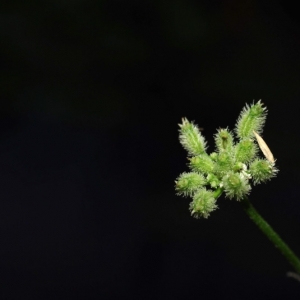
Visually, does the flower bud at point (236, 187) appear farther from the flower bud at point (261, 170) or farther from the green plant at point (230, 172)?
the flower bud at point (261, 170)

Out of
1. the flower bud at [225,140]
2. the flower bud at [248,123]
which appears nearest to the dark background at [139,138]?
the flower bud at [248,123]

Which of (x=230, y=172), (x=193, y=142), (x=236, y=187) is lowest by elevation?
(x=236, y=187)

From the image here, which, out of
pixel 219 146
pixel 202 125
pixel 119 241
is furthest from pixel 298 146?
pixel 219 146

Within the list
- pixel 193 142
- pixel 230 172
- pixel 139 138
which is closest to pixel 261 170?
pixel 230 172

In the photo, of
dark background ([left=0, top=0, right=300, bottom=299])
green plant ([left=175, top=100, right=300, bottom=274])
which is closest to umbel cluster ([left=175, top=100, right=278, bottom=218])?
green plant ([left=175, top=100, right=300, bottom=274])

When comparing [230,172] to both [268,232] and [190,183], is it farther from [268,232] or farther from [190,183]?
[268,232]

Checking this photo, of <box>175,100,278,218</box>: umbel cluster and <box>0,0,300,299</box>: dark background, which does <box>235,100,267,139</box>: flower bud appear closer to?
<box>175,100,278,218</box>: umbel cluster

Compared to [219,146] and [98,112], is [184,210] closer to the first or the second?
[98,112]
